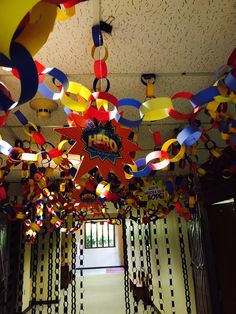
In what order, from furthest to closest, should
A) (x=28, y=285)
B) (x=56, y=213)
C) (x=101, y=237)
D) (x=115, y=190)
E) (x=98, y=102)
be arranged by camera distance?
(x=101, y=237) → (x=28, y=285) → (x=56, y=213) → (x=115, y=190) → (x=98, y=102)

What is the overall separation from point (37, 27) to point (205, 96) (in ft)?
1.86

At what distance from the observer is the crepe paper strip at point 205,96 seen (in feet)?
2.57

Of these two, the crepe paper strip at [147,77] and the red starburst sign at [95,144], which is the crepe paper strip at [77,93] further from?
the crepe paper strip at [147,77]

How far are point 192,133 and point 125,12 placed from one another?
1.59 feet

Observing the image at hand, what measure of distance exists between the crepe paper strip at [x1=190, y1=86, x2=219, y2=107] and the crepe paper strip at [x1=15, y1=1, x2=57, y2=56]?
54 centimetres

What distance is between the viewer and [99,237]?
49.6 feet

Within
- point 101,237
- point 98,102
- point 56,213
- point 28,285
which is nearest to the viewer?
point 98,102

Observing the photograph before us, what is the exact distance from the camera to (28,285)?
5.87 m

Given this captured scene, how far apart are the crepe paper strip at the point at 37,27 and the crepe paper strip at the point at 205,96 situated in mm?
536

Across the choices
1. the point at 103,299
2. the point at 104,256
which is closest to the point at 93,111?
the point at 103,299

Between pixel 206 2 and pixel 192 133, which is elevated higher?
pixel 206 2

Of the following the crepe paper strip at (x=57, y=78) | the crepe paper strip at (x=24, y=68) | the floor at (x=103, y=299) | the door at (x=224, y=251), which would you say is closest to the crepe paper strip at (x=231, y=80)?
the crepe paper strip at (x=57, y=78)

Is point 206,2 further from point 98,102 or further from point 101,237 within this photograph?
point 101,237

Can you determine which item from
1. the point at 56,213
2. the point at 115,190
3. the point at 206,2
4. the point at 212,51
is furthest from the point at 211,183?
the point at 206,2
